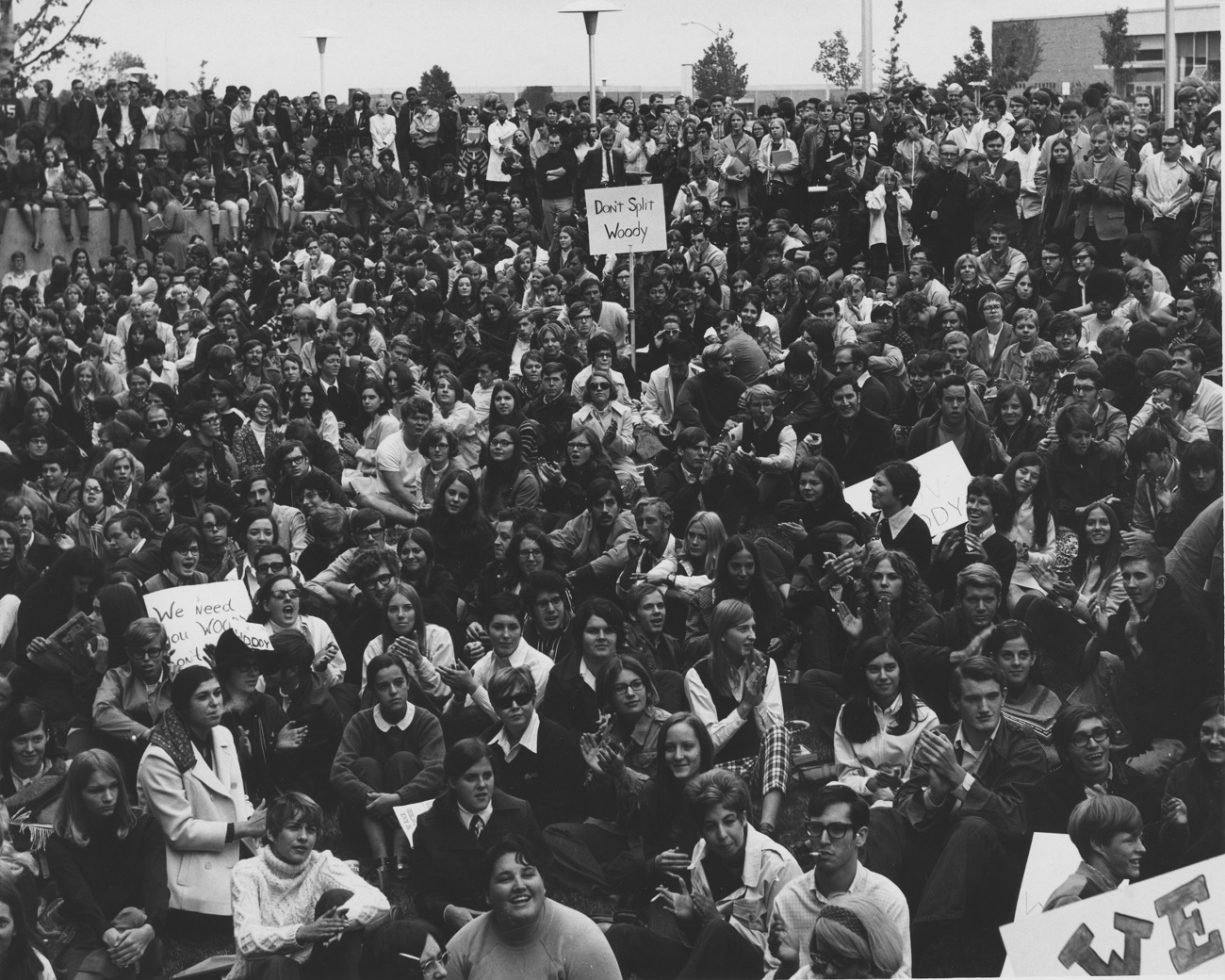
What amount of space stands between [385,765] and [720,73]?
17.5m

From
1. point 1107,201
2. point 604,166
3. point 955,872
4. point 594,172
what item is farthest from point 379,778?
point 604,166

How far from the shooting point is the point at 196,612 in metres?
8.35

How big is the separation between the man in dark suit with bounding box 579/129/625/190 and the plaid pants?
1316cm

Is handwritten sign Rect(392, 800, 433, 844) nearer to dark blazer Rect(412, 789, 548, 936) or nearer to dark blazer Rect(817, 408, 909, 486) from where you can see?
dark blazer Rect(412, 789, 548, 936)

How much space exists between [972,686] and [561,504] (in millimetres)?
4139

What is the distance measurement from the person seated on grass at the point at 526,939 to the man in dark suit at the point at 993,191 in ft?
37.7

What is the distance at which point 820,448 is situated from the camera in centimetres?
1027

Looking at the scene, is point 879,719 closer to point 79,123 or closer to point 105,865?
point 105,865

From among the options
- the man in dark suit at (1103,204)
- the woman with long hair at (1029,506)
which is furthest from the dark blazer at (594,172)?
the woman with long hair at (1029,506)

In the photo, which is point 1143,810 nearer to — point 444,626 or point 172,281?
point 444,626

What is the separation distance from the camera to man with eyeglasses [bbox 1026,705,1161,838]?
251 inches

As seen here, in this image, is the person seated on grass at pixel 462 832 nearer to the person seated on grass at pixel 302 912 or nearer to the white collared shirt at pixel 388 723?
the person seated on grass at pixel 302 912

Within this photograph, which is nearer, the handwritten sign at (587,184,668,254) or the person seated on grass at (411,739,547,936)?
the person seated on grass at (411,739,547,936)

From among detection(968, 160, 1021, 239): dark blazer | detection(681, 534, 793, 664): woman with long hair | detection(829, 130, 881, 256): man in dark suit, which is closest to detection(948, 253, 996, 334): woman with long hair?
detection(968, 160, 1021, 239): dark blazer
